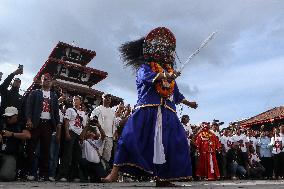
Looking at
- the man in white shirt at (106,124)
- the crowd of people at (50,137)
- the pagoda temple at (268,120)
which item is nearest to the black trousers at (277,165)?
the crowd of people at (50,137)

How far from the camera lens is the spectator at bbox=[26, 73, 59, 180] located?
745 centimetres

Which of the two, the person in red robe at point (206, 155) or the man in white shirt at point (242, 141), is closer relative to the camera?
the person in red robe at point (206, 155)

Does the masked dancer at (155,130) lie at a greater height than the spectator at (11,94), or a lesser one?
lesser

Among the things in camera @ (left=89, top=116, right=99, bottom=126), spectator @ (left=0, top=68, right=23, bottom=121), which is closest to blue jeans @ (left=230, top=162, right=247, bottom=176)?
camera @ (left=89, top=116, right=99, bottom=126)

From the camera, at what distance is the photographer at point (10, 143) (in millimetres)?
6699

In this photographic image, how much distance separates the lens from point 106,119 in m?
8.72

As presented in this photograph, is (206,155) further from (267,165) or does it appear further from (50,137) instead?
(50,137)

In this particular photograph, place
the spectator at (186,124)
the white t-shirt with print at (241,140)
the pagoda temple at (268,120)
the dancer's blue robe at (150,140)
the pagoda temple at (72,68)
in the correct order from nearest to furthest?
the dancer's blue robe at (150,140), the spectator at (186,124), the white t-shirt with print at (241,140), the pagoda temple at (268,120), the pagoda temple at (72,68)

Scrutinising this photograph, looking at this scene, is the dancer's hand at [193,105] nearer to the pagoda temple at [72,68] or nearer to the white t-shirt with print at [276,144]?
the white t-shirt with print at [276,144]

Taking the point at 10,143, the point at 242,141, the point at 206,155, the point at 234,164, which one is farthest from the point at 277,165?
the point at 10,143

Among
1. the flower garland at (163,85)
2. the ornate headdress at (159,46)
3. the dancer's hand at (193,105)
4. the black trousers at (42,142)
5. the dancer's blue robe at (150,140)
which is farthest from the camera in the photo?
the black trousers at (42,142)

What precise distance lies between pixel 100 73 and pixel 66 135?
28786 millimetres

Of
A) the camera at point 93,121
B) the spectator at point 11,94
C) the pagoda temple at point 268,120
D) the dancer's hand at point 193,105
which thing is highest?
the pagoda temple at point 268,120

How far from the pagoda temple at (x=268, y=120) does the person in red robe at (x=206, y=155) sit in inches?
732
